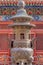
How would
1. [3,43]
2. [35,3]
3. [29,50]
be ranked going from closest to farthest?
[29,50], [3,43], [35,3]

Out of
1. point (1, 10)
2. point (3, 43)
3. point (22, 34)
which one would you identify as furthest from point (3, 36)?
point (22, 34)

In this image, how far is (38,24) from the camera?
19.7 m

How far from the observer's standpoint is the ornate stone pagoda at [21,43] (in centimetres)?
1224

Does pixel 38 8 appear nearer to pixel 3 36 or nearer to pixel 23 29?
pixel 3 36

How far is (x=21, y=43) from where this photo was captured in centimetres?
1245

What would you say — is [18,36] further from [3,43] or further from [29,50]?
[3,43]

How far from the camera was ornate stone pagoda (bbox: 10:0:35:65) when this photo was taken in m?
12.2

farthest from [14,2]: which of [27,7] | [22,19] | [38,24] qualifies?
[22,19]

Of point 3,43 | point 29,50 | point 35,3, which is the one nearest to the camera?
point 29,50

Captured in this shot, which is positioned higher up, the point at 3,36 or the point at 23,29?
the point at 23,29

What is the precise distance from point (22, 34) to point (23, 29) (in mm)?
183

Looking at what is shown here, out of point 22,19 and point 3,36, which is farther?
point 3,36

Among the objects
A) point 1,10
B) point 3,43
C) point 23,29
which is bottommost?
point 3,43

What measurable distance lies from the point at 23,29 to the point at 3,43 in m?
6.74
